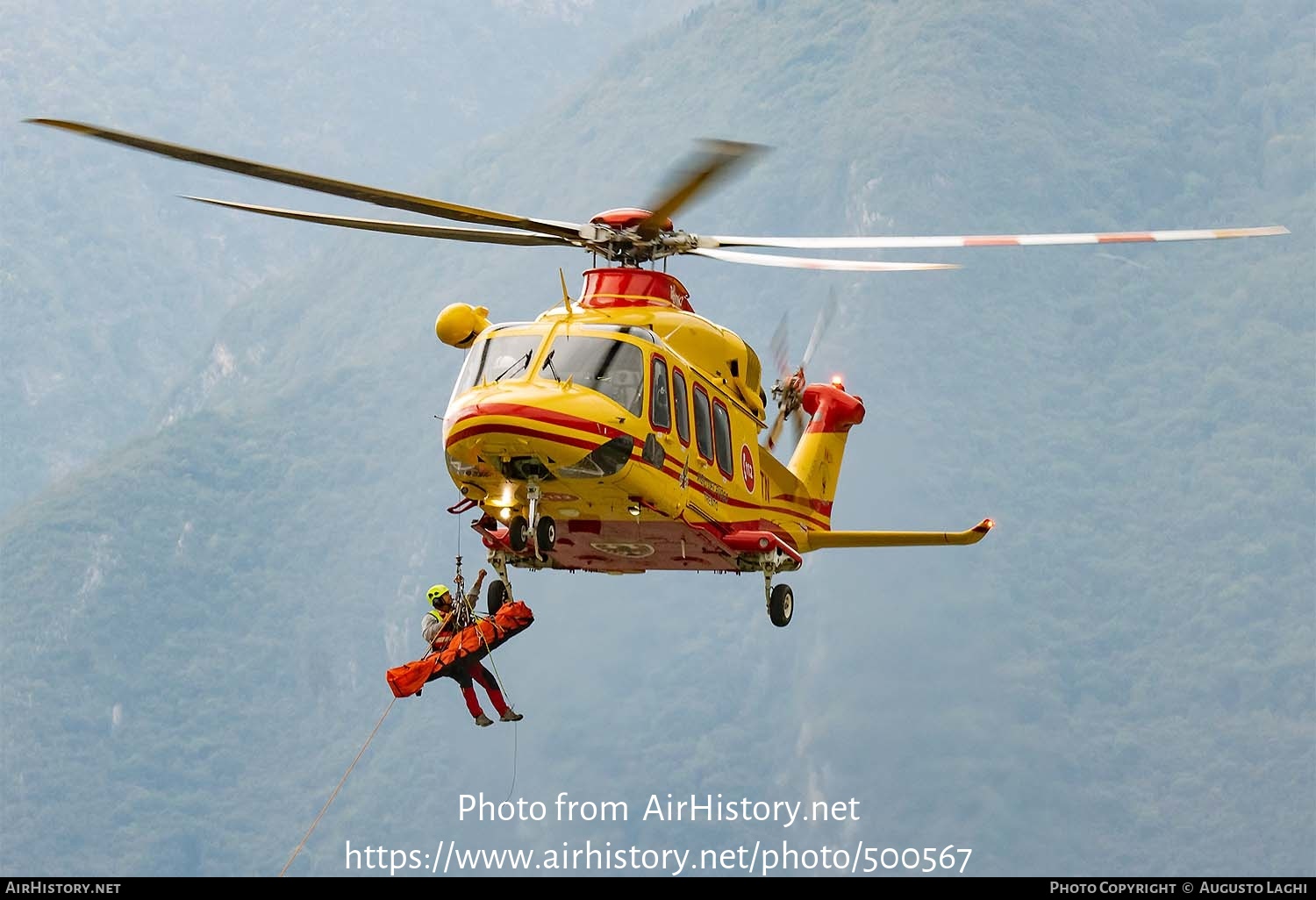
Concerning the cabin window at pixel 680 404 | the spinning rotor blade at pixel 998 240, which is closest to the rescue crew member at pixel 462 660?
the cabin window at pixel 680 404

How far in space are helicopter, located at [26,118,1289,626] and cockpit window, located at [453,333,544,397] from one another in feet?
0.07

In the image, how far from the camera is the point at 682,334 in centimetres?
3034

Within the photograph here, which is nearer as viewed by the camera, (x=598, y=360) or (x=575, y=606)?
(x=598, y=360)

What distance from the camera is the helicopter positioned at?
2664 centimetres

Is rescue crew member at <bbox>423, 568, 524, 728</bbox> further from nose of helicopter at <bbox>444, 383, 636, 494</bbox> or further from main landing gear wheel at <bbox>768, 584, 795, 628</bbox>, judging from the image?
main landing gear wheel at <bbox>768, 584, 795, 628</bbox>

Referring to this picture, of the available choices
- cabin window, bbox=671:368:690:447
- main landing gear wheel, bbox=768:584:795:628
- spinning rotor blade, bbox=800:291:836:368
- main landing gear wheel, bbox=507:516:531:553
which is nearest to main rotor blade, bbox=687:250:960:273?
cabin window, bbox=671:368:690:447

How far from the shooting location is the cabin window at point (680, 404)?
A: 2880 centimetres

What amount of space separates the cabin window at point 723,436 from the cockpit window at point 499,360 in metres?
3.43

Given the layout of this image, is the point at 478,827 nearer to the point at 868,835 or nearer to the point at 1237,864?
the point at 868,835

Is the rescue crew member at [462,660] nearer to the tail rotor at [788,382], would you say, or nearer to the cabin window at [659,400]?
the cabin window at [659,400]
